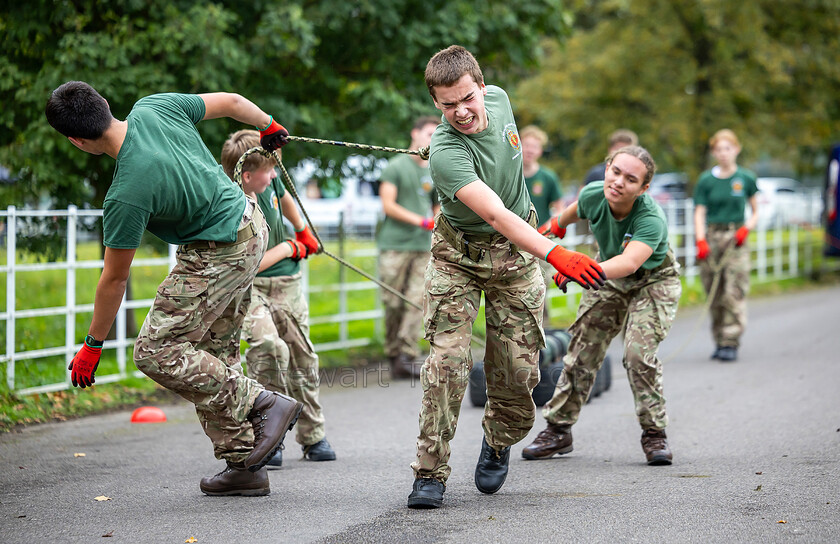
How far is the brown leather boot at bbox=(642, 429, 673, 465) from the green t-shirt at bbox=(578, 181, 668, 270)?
94 cm

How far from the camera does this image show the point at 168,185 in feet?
14.1

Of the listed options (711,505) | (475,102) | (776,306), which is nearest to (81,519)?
(475,102)

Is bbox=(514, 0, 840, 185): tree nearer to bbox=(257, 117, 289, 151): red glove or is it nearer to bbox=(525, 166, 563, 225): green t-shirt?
bbox=(525, 166, 563, 225): green t-shirt

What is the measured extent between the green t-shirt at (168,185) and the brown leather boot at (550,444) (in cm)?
226

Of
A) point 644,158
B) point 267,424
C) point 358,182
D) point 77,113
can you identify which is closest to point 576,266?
point 644,158

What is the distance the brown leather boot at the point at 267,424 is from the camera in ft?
15.4

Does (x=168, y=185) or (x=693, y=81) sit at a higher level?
(x=693, y=81)

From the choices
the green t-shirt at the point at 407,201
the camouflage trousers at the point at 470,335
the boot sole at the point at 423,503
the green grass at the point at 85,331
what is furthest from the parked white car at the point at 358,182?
the boot sole at the point at 423,503

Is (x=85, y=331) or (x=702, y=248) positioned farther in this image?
(x=85, y=331)

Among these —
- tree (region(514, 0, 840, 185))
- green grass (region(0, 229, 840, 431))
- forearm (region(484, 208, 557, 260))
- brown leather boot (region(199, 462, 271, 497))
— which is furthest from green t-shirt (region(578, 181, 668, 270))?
tree (region(514, 0, 840, 185))

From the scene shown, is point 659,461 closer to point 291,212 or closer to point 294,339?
point 294,339

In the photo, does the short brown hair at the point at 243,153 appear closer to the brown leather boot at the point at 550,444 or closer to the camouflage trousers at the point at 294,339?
the camouflage trousers at the point at 294,339

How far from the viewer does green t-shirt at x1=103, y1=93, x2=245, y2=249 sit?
4207 millimetres

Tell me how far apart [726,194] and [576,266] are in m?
6.23
